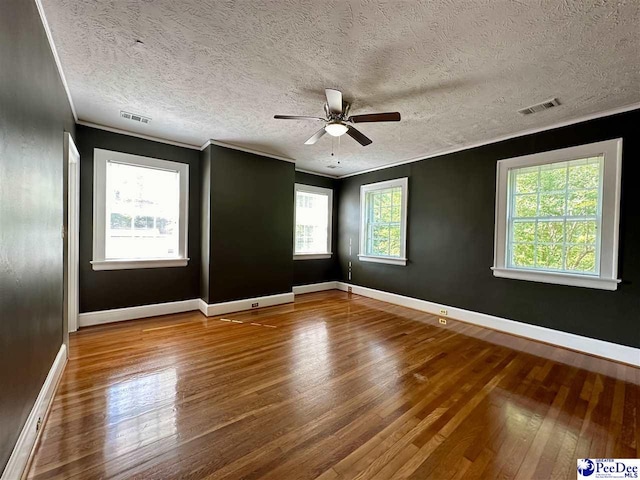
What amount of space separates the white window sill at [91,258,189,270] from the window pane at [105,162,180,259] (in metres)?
0.09

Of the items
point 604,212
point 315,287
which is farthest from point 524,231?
point 315,287

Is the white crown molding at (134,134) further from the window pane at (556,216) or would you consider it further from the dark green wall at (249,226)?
the window pane at (556,216)

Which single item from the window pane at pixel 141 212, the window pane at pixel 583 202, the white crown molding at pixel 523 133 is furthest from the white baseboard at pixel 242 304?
the window pane at pixel 583 202

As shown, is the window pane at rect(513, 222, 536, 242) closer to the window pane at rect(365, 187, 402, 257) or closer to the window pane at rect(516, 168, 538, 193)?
the window pane at rect(516, 168, 538, 193)

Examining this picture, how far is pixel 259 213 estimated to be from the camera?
4695mm

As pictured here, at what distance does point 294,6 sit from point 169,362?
313 cm

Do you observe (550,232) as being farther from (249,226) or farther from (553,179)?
(249,226)

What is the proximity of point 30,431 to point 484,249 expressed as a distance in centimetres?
482

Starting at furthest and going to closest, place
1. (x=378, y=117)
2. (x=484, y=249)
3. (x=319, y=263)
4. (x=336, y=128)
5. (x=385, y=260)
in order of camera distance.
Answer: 1. (x=319, y=263)
2. (x=385, y=260)
3. (x=484, y=249)
4. (x=336, y=128)
5. (x=378, y=117)

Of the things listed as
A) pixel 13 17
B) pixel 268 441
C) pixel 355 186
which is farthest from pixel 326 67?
pixel 355 186

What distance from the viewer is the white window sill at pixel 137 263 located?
3.69m

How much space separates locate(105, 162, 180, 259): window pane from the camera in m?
3.77

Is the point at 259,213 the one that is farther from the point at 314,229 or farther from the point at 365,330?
the point at 365,330

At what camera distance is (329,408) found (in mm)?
2035
